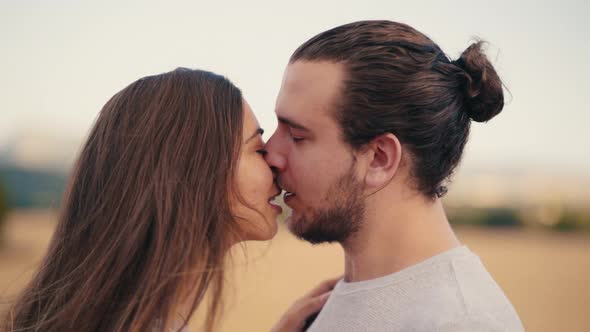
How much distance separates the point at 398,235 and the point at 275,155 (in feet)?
2.41

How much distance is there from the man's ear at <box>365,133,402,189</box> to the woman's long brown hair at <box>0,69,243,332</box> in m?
0.66

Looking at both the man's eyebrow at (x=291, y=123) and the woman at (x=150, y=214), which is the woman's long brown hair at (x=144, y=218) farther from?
the man's eyebrow at (x=291, y=123)

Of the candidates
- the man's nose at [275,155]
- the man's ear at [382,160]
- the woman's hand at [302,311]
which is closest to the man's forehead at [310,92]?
the man's nose at [275,155]

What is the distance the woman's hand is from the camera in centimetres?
364

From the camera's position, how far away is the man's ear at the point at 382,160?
3.09 m

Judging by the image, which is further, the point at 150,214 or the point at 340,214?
the point at 340,214

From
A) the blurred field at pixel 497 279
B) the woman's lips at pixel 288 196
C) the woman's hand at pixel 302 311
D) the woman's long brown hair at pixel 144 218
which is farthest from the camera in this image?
the blurred field at pixel 497 279

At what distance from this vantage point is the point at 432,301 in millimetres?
2727

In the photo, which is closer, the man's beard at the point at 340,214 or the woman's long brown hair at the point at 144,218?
the woman's long brown hair at the point at 144,218

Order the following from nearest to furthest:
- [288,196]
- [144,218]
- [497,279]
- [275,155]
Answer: [144,218]
[275,155]
[288,196]
[497,279]

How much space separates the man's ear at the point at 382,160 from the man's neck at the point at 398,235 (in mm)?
95

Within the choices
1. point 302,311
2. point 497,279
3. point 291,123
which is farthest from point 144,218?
point 497,279

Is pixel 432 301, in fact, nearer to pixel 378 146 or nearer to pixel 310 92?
pixel 378 146

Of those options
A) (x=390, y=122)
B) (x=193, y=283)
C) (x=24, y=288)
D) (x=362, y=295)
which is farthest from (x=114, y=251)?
(x=390, y=122)
